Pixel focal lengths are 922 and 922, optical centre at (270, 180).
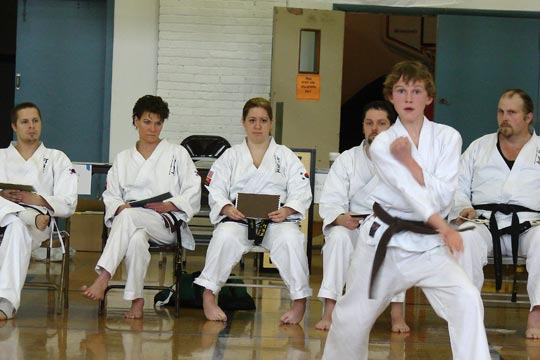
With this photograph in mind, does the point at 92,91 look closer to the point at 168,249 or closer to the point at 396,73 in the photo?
the point at 168,249

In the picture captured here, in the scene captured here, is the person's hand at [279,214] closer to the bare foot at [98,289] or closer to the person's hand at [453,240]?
the bare foot at [98,289]

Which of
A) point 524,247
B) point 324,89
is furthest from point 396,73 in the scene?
point 324,89

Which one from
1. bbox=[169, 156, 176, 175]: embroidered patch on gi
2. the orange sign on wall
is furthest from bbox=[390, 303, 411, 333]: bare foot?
the orange sign on wall

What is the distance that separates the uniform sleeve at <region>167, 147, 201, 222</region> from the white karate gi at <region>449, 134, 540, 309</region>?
1371 millimetres

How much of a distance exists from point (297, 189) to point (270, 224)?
0.25m

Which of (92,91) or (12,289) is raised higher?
(92,91)

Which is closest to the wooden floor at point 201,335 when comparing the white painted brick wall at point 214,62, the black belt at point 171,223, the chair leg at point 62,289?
the chair leg at point 62,289

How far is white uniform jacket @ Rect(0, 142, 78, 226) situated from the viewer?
192 inches

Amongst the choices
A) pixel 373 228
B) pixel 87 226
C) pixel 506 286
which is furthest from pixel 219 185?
pixel 87 226

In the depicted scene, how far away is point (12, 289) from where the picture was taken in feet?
14.6

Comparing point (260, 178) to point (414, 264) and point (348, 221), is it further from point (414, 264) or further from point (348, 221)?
point (414, 264)

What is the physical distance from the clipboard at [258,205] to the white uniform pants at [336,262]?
35 centimetres

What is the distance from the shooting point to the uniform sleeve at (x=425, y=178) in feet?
9.77

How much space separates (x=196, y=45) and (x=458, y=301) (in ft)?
18.0
